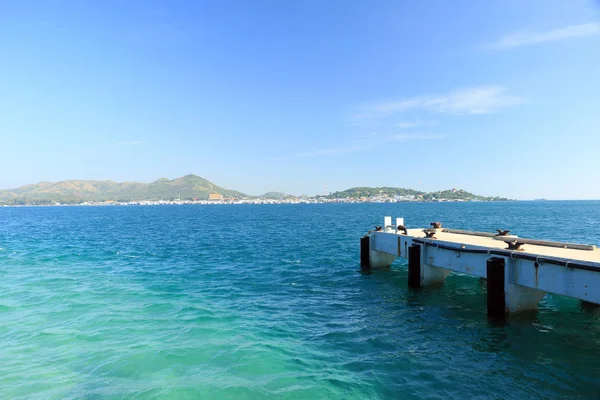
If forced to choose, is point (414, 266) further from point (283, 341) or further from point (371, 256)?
point (283, 341)

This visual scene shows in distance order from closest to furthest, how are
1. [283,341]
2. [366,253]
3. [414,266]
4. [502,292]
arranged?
[283,341], [502,292], [414,266], [366,253]

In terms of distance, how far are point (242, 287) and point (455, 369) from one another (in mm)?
11898

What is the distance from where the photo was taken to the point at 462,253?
15164mm

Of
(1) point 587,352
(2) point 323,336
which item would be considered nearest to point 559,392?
(1) point 587,352

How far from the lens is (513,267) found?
12688mm

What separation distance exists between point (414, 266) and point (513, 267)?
5511mm

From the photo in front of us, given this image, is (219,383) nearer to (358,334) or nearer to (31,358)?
(358,334)

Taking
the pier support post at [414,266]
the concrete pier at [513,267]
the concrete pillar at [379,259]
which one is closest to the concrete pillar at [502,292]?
the concrete pier at [513,267]

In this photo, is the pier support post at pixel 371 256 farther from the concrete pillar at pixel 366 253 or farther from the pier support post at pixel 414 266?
the pier support post at pixel 414 266

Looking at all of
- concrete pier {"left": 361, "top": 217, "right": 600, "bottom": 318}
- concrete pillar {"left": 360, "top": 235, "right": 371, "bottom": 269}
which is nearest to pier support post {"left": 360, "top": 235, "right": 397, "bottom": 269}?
concrete pillar {"left": 360, "top": 235, "right": 371, "bottom": 269}

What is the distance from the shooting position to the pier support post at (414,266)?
57.8 ft

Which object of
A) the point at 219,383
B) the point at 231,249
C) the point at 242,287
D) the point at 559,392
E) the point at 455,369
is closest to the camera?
the point at 559,392

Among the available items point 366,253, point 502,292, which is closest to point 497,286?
point 502,292

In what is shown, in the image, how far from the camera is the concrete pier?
10750 mm
